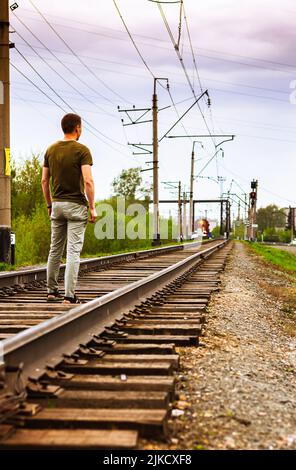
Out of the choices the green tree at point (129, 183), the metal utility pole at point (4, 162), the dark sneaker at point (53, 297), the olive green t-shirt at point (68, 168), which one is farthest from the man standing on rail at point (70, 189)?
the green tree at point (129, 183)

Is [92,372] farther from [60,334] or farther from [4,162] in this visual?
[4,162]

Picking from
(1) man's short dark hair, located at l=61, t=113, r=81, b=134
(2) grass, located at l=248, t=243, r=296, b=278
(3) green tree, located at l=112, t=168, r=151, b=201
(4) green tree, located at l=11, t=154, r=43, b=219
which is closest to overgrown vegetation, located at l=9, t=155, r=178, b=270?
(4) green tree, located at l=11, t=154, r=43, b=219

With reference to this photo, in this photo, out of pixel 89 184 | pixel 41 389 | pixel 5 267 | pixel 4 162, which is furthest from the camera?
pixel 4 162

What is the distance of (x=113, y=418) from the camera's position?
3.09m

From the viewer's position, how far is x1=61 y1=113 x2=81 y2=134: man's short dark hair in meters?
6.59

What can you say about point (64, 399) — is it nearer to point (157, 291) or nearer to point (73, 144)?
point (73, 144)

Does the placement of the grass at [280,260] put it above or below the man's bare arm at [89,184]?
below

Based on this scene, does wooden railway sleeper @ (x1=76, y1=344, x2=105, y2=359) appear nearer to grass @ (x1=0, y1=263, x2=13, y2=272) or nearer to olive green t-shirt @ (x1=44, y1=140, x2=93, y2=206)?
olive green t-shirt @ (x1=44, y1=140, x2=93, y2=206)

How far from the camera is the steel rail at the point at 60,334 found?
3.82 m

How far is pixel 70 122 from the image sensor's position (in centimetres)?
661

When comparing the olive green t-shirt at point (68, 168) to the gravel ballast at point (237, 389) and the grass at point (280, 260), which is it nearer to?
the gravel ballast at point (237, 389)

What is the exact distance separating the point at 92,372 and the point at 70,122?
3192mm

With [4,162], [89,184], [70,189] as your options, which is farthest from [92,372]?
[4,162]

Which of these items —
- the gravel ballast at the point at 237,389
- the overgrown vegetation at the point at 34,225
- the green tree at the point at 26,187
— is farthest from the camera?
the green tree at the point at 26,187
